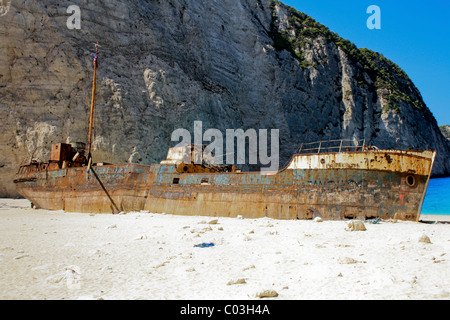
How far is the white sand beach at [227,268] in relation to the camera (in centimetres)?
331

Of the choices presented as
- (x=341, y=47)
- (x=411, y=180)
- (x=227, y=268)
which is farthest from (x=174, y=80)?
(x=341, y=47)

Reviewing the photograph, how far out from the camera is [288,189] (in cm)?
1233

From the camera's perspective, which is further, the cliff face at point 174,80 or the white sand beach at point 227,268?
the cliff face at point 174,80

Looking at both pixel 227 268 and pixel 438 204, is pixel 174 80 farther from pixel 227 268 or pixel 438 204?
pixel 438 204

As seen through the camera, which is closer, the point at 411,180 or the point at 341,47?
the point at 411,180

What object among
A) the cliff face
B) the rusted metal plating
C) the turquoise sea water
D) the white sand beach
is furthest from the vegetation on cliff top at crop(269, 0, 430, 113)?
the white sand beach

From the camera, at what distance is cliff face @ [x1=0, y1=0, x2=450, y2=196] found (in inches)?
1030

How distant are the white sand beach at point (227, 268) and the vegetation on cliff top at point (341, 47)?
4344 centimetres

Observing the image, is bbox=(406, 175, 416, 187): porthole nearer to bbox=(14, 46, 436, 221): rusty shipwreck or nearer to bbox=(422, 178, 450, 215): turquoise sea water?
bbox=(14, 46, 436, 221): rusty shipwreck

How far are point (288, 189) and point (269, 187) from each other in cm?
85

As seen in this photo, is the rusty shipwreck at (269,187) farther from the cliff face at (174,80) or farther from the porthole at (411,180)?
the cliff face at (174,80)

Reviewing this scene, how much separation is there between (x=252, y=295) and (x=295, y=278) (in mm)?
873

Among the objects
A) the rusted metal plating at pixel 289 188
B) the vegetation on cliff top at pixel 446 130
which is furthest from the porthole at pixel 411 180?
the vegetation on cliff top at pixel 446 130

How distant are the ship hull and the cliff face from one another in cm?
1029
